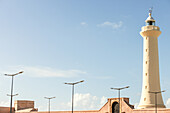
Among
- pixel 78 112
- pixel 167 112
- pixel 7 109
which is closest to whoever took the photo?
pixel 167 112

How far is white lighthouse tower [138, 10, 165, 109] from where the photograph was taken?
5766 cm

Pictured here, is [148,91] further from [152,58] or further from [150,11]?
[150,11]

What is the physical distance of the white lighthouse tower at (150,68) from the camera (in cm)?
5766

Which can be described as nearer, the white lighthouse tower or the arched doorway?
the white lighthouse tower

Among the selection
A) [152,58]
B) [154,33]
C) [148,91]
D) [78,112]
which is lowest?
[78,112]

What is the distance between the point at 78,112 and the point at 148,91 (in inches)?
634

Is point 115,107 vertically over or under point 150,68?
under

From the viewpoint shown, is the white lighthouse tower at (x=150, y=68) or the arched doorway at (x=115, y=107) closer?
the white lighthouse tower at (x=150, y=68)

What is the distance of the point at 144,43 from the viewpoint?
60.1 meters

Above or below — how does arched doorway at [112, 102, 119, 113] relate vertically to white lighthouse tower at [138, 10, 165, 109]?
below

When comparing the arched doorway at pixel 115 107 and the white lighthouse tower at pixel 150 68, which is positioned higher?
the white lighthouse tower at pixel 150 68

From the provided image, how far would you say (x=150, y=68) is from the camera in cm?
5816

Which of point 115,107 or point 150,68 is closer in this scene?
point 150,68

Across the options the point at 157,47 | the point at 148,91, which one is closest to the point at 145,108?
the point at 148,91
